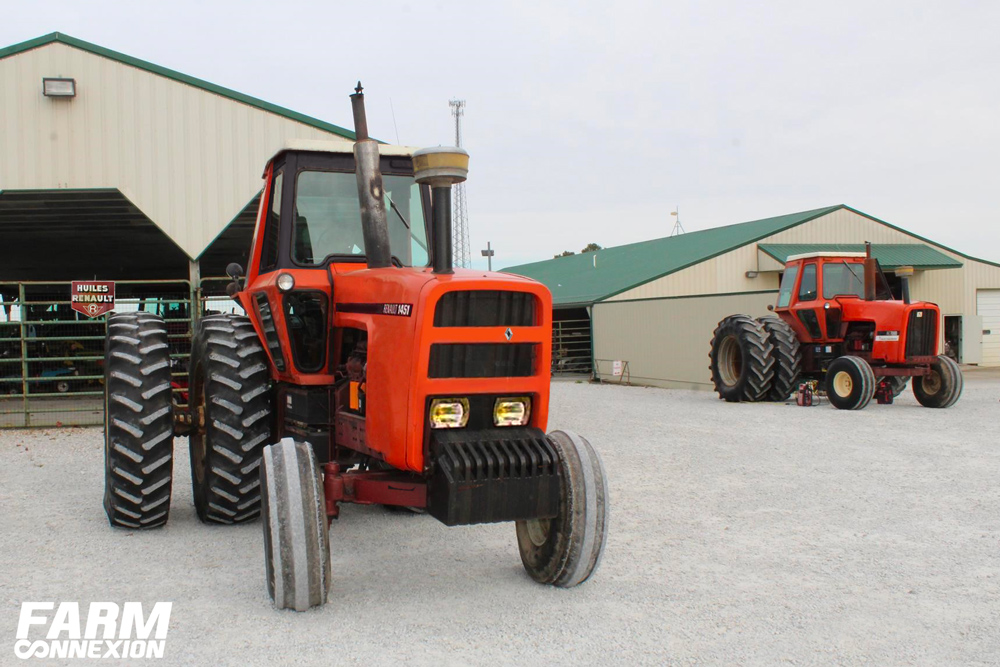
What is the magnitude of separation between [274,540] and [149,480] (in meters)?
1.87

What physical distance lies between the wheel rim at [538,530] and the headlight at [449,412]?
0.73 metres

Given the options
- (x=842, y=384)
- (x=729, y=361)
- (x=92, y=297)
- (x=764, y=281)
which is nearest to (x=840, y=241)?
(x=764, y=281)

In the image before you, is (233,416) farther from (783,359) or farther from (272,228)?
(783,359)

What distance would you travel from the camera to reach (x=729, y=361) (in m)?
15.1

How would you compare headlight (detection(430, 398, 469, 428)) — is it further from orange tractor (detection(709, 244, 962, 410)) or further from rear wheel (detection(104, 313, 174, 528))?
orange tractor (detection(709, 244, 962, 410))

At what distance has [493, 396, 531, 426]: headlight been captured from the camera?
4.33 metres

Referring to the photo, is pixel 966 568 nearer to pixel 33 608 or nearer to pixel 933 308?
pixel 33 608

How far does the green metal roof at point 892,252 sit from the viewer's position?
2303cm

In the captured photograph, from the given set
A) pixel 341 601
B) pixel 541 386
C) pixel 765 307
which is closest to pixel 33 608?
pixel 341 601

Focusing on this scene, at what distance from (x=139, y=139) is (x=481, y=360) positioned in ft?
31.5

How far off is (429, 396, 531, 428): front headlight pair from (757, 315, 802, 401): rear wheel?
10334mm

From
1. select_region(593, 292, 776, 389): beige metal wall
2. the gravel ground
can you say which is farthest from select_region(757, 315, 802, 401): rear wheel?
the gravel ground

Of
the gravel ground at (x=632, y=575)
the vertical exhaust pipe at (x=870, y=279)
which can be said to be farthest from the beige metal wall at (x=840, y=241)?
the gravel ground at (x=632, y=575)

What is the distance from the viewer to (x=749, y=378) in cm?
1378
